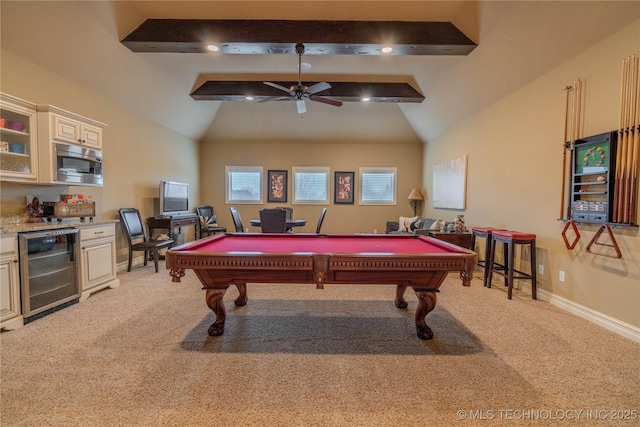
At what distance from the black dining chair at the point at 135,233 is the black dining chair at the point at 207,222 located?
176cm

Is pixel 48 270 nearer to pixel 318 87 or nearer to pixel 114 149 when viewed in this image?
pixel 114 149

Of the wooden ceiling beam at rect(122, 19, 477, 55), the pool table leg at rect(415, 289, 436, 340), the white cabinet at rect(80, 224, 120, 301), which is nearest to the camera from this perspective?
the pool table leg at rect(415, 289, 436, 340)

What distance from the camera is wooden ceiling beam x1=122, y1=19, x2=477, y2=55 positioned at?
3623 mm

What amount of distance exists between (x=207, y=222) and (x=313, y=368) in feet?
18.8

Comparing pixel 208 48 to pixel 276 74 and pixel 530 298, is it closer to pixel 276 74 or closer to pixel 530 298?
pixel 276 74

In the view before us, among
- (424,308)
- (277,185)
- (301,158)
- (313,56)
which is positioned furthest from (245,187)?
(424,308)

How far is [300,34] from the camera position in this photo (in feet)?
11.9

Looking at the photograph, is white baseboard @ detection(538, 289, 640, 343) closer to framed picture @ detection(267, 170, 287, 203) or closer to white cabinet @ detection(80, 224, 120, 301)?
white cabinet @ detection(80, 224, 120, 301)

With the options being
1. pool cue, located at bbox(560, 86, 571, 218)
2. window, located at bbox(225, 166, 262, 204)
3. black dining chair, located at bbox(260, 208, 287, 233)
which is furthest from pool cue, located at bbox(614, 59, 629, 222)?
window, located at bbox(225, 166, 262, 204)

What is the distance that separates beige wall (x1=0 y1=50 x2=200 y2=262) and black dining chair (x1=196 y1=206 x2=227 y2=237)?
53 centimetres

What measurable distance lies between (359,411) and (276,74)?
17.6 feet

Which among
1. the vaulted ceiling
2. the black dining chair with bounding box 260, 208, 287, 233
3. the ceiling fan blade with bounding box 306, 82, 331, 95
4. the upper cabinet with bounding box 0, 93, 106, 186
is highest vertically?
the vaulted ceiling

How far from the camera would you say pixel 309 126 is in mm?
7215

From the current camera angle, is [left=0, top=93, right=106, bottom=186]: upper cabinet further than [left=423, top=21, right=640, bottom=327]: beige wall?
Yes
